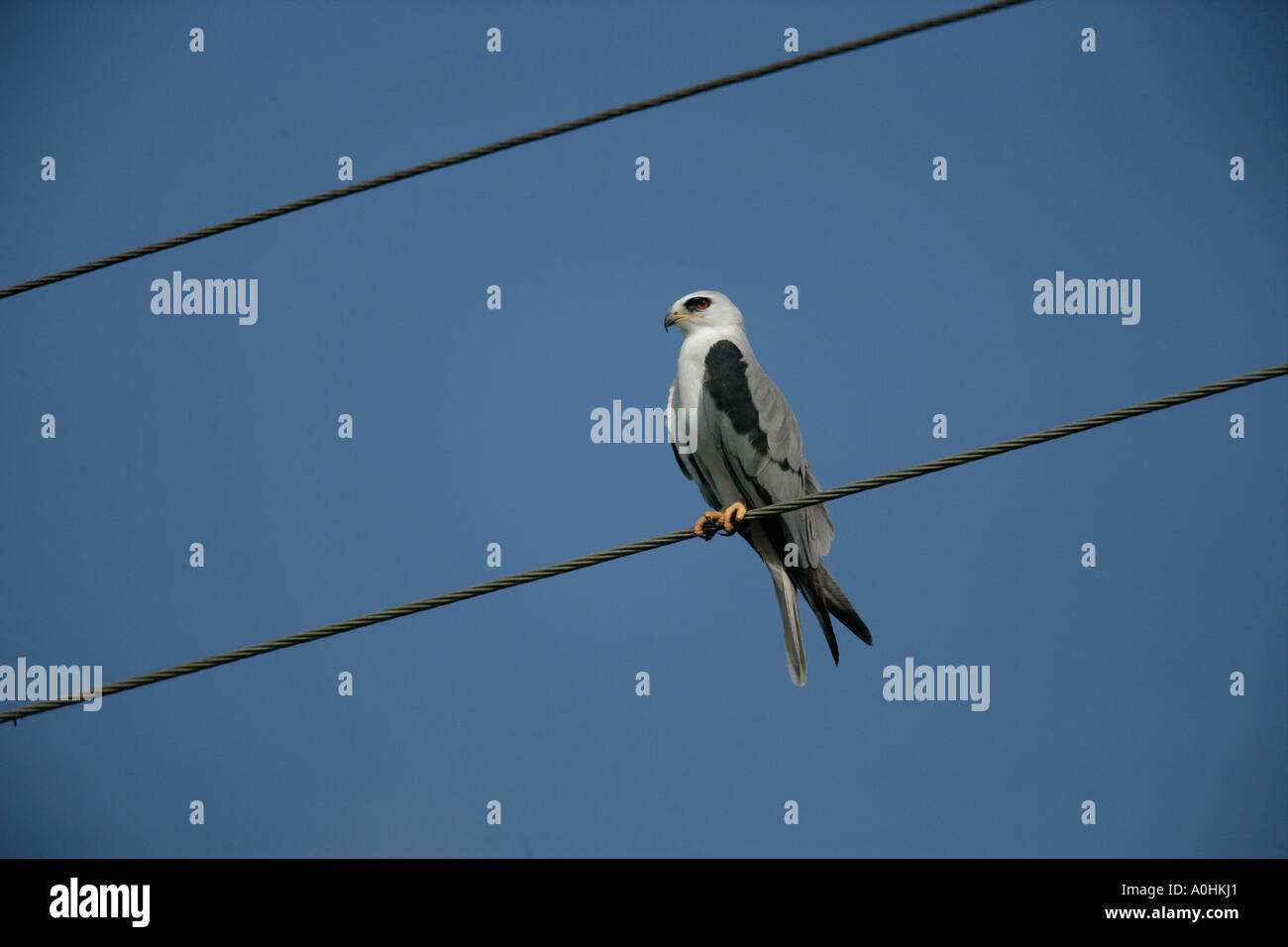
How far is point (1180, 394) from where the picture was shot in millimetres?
3754

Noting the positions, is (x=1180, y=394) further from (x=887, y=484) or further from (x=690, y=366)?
(x=690, y=366)

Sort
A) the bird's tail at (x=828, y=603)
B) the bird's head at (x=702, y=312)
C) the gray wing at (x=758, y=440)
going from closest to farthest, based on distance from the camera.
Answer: the bird's tail at (x=828, y=603), the gray wing at (x=758, y=440), the bird's head at (x=702, y=312)

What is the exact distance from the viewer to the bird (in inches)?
230

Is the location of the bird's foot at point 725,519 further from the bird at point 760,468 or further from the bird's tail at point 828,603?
the bird's tail at point 828,603

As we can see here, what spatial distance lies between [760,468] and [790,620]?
3.05 feet

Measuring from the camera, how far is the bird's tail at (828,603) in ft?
18.1

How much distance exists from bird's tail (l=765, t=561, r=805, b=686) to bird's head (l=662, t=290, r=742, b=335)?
172 centimetres

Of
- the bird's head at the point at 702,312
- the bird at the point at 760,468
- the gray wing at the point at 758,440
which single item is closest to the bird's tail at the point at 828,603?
the bird at the point at 760,468

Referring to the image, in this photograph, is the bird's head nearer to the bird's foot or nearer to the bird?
the bird

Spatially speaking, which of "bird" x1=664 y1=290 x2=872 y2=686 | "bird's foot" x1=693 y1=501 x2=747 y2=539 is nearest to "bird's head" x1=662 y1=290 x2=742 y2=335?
"bird" x1=664 y1=290 x2=872 y2=686

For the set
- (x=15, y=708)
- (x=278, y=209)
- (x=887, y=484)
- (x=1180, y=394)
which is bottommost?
(x=15, y=708)

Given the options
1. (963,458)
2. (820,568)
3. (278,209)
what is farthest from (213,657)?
(820,568)

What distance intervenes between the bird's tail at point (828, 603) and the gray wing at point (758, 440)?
0.20 metres

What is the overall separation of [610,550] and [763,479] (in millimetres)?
2318
